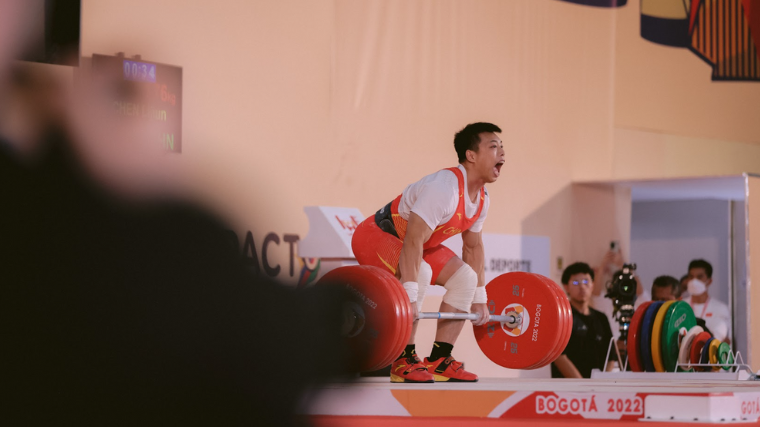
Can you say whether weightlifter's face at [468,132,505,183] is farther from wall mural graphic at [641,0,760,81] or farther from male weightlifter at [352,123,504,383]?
wall mural graphic at [641,0,760,81]

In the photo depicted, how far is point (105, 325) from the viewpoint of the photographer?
3312 millimetres

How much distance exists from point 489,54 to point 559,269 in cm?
208

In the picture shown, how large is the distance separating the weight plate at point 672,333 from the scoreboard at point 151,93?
2881 mm

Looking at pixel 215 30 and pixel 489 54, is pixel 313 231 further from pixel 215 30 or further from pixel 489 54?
pixel 489 54

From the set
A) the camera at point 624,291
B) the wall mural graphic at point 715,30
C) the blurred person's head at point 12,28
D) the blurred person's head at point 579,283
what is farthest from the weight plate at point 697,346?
the wall mural graphic at point 715,30

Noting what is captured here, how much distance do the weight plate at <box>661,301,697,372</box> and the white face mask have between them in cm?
291

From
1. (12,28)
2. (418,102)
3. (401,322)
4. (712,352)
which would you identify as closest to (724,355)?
(712,352)

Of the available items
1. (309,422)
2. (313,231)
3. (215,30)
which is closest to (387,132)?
(313,231)

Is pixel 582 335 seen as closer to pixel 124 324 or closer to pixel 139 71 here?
pixel 139 71

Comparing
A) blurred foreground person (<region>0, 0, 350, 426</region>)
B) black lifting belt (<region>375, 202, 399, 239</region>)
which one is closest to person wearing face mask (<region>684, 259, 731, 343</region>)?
black lifting belt (<region>375, 202, 399, 239</region>)

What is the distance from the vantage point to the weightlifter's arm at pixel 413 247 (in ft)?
13.6

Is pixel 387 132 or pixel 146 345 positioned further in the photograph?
pixel 387 132

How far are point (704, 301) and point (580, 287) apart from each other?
2.30 meters

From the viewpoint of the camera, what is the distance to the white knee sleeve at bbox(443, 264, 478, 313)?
434 centimetres
